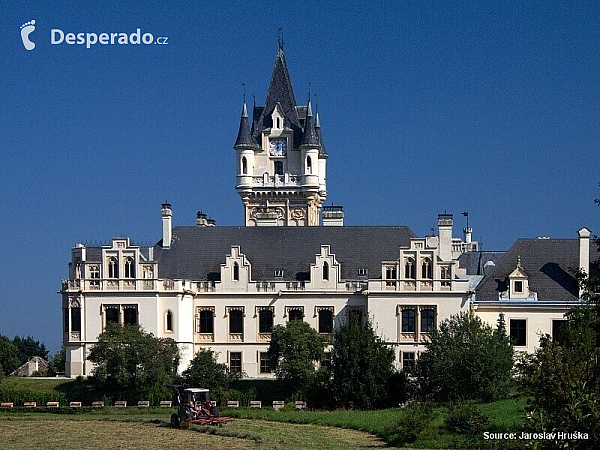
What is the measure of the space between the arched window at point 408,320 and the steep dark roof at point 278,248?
10.4 ft

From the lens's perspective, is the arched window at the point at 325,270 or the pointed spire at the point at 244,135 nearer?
the arched window at the point at 325,270

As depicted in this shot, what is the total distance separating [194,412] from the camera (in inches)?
1735

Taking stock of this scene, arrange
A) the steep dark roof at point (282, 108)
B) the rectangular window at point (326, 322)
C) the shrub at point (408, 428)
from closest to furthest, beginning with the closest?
the shrub at point (408, 428) < the rectangular window at point (326, 322) < the steep dark roof at point (282, 108)

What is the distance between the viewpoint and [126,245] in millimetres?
61906

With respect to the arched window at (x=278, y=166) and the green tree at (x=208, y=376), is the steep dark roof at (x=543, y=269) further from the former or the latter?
the arched window at (x=278, y=166)

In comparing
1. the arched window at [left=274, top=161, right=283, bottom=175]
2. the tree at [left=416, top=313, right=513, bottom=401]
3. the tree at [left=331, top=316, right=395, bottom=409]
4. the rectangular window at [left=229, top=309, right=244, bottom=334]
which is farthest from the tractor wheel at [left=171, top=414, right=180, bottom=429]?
the arched window at [left=274, top=161, right=283, bottom=175]

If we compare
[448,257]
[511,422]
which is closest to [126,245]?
[448,257]

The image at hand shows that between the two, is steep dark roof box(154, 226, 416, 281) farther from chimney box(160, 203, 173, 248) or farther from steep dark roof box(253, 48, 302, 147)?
steep dark roof box(253, 48, 302, 147)

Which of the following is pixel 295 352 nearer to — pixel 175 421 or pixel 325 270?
pixel 325 270

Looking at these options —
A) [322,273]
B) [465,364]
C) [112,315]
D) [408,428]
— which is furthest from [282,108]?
[408,428]

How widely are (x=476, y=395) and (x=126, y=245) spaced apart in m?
21.5

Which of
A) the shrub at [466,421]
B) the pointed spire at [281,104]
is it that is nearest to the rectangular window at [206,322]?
the shrub at [466,421]

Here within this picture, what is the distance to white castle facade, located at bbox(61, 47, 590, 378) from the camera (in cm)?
6116

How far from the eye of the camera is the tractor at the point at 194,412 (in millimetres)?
43375
